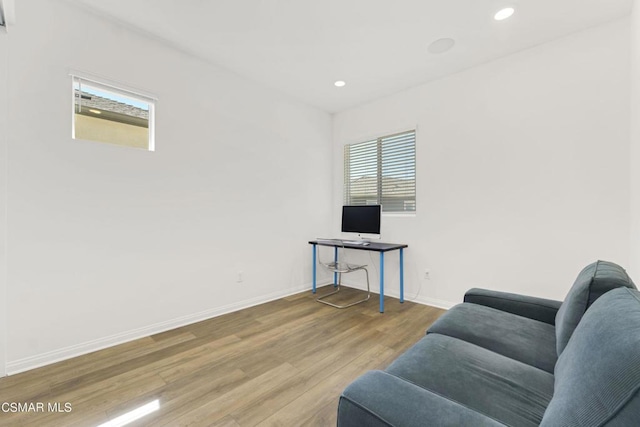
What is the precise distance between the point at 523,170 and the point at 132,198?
3834 millimetres

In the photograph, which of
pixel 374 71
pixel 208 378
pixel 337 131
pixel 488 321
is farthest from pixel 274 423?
pixel 337 131

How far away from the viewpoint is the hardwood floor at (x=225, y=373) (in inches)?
65.6

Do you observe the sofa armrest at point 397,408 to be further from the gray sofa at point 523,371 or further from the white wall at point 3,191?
the white wall at point 3,191

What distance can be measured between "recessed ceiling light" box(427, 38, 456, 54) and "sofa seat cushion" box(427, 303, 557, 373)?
8.07ft

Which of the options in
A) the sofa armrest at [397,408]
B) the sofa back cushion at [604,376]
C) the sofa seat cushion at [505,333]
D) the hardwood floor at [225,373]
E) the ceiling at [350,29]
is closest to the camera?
the sofa back cushion at [604,376]

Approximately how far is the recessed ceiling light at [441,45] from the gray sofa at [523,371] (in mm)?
2287

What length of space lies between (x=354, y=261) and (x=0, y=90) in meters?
4.04

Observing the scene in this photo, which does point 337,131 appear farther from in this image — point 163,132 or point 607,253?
point 607,253

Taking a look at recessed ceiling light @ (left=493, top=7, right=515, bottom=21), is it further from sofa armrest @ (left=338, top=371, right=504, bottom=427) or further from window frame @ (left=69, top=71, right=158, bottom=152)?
window frame @ (left=69, top=71, right=158, bottom=152)

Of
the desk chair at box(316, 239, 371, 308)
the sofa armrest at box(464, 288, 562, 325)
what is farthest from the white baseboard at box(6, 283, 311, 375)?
the sofa armrest at box(464, 288, 562, 325)

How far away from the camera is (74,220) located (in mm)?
2318

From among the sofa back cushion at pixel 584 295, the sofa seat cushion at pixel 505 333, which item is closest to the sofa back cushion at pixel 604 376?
the sofa back cushion at pixel 584 295

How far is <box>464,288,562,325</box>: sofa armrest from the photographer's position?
71.9 inches

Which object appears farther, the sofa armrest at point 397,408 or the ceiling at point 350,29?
the ceiling at point 350,29
